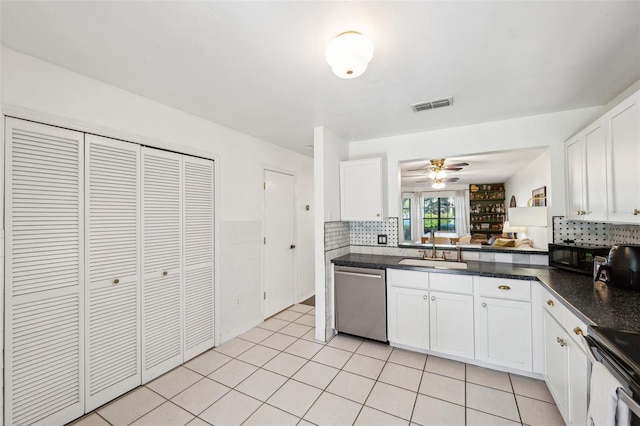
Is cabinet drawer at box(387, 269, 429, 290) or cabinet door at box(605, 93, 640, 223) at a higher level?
cabinet door at box(605, 93, 640, 223)

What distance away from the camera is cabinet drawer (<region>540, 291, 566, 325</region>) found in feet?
5.73

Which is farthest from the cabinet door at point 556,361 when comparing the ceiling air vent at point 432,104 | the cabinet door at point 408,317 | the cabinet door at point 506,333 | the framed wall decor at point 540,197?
the framed wall decor at point 540,197

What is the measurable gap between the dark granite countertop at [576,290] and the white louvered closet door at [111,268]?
1.98 meters

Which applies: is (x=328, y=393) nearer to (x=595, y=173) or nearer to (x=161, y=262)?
(x=161, y=262)

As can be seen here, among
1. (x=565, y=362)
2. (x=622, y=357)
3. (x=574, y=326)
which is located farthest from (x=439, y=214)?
(x=622, y=357)

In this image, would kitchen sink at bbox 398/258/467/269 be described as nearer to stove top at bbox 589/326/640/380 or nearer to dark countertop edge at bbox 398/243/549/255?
dark countertop edge at bbox 398/243/549/255

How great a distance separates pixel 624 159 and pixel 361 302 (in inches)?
92.3

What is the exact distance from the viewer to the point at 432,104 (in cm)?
246

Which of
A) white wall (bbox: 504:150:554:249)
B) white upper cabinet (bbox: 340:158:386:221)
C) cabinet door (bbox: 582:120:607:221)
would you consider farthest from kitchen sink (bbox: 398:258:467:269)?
cabinet door (bbox: 582:120:607:221)

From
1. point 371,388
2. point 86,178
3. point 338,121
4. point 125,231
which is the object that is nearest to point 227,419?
point 371,388

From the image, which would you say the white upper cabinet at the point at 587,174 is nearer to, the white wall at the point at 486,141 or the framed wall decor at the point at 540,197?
the white wall at the point at 486,141

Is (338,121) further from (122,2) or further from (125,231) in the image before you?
(125,231)

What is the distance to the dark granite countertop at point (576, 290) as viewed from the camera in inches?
53.8

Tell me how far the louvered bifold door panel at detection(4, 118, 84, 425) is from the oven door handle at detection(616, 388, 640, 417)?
9.62ft
